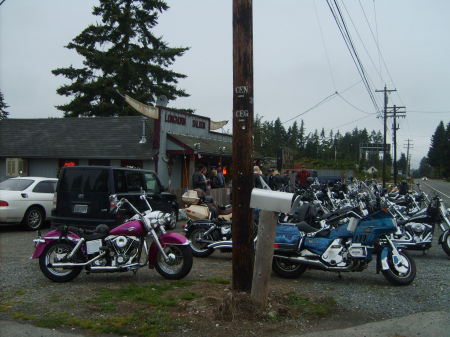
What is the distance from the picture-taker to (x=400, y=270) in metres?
7.20

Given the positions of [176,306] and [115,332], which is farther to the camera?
[176,306]

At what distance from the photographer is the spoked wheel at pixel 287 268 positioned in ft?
25.0

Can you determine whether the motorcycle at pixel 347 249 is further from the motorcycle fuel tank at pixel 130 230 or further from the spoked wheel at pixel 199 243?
the motorcycle fuel tank at pixel 130 230

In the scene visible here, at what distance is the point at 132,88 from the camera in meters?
39.2

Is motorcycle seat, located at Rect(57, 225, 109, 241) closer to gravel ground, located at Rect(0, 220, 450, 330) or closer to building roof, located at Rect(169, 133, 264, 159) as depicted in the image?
gravel ground, located at Rect(0, 220, 450, 330)

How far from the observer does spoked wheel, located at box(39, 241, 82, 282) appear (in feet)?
23.2

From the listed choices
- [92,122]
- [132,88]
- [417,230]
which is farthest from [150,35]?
[417,230]

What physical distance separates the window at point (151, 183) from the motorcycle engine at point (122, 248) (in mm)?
5193

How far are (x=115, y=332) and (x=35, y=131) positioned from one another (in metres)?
21.8

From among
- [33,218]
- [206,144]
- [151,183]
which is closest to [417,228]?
[151,183]

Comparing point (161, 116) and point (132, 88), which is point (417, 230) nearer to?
point (161, 116)

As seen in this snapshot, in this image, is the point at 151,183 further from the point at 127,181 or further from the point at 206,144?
the point at 206,144

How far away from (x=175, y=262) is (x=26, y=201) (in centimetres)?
763

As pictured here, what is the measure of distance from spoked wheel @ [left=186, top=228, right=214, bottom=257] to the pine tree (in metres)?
29.9
